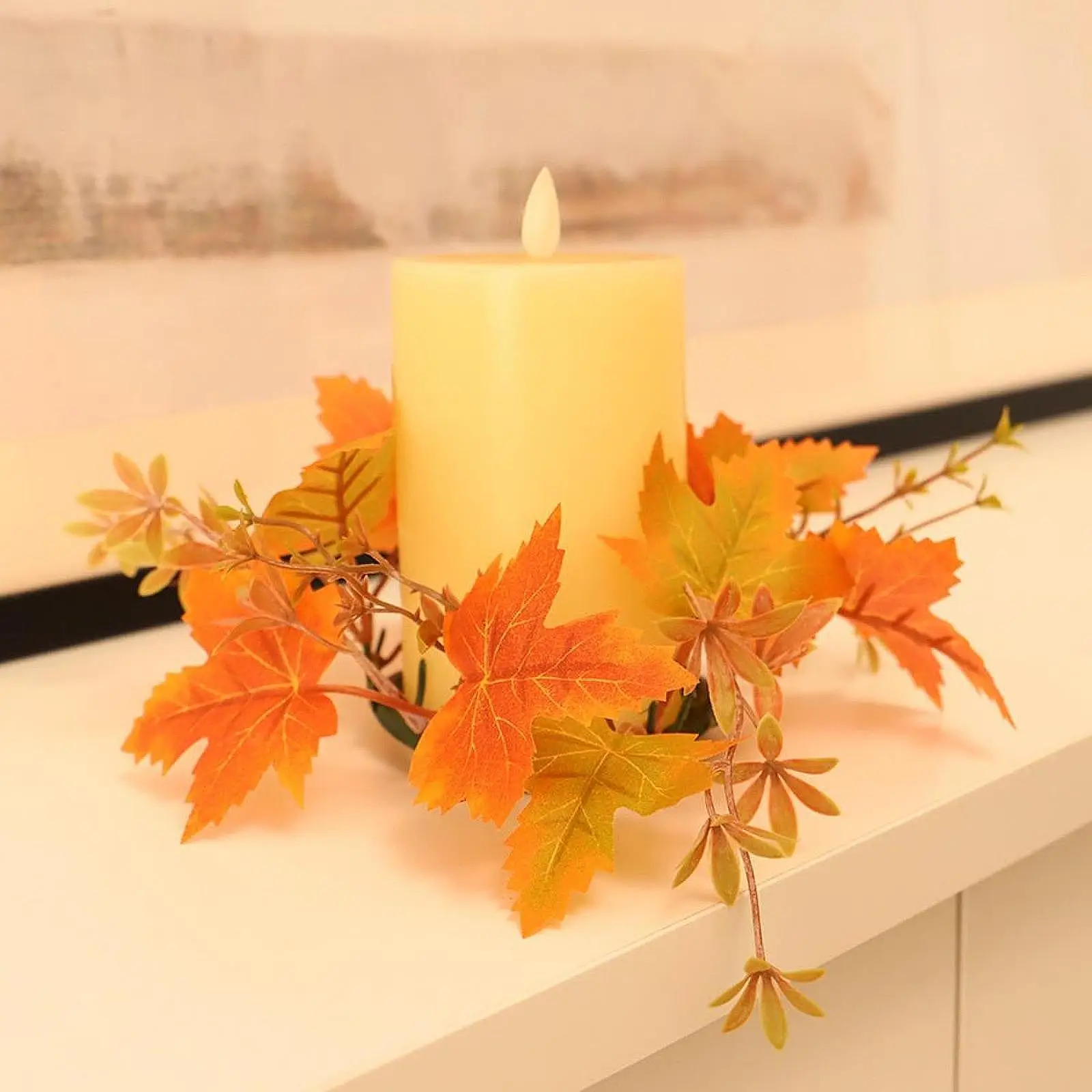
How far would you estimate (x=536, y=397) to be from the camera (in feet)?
1.17

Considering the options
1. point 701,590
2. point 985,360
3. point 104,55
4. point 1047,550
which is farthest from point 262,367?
point 985,360

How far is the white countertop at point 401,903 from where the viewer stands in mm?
286

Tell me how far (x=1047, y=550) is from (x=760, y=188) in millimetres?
276

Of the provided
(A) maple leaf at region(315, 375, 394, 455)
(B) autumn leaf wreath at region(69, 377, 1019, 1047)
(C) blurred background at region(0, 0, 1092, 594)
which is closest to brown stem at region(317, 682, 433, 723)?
(B) autumn leaf wreath at region(69, 377, 1019, 1047)

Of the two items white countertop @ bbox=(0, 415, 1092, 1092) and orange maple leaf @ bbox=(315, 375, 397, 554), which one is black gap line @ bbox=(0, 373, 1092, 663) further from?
orange maple leaf @ bbox=(315, 375, 397, 554)

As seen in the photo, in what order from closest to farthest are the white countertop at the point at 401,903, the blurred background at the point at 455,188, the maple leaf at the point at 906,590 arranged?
the white countertop at the point at 401,903 < the maple leaf at the point at 906,590 < the blurred background at the point at 455,188

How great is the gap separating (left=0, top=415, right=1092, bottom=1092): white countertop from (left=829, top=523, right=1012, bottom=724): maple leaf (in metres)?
0.04

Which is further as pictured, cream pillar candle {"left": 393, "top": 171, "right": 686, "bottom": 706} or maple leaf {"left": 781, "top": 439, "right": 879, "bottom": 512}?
maple leaf {"left": 781, "top": 439, "right": 879, "bottom": 512}

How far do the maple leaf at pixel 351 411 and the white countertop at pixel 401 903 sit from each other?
0.11 m

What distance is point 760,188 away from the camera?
0.74 m

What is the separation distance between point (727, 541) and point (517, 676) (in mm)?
91

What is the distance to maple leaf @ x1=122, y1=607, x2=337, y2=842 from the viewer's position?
0.35 meters

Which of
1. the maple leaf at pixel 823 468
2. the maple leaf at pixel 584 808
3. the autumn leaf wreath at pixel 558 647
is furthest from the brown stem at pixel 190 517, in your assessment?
the maple leaf at pixel 823 468

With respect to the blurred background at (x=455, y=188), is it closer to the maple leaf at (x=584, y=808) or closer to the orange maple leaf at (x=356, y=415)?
the orange maple leaf at (x=356, y=415)
